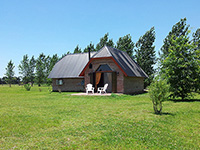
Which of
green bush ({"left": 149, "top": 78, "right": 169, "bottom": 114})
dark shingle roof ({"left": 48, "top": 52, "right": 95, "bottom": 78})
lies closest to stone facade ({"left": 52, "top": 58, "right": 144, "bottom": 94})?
dark shingle roof ({"left": 48, "top": 52, "right": 95, "bottom": 78})

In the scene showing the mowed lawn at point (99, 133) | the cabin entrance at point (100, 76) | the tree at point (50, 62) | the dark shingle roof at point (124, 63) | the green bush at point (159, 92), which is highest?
the tree at point (50, 62)

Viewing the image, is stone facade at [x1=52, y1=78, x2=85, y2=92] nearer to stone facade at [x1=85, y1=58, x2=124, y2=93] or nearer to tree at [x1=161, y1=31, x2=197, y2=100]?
stone facade at [x1=85, y1=58, x2=124, y2=93]

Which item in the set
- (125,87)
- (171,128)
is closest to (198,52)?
(125,87)

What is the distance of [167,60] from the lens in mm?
17109

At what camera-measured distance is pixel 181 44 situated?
662 inches

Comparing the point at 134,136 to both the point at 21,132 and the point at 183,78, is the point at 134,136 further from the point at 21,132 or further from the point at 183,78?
the point at 183,78

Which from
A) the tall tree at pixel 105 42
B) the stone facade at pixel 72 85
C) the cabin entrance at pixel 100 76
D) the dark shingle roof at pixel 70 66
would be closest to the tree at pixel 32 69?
the tall tree at pixel 105 42

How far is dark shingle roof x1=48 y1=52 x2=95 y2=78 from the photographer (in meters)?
A: 29.9

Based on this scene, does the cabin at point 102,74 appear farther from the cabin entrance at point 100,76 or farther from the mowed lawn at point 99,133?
the mowed lawn at point 99,133

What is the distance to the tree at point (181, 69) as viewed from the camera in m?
16.3

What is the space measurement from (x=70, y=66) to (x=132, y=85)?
11.7m

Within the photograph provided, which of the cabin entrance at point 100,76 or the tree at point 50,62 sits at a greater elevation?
the tree at point 50,62

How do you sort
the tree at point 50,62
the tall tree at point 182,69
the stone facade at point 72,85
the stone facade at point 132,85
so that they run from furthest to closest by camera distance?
the tree at point 50,62 → the stone facade at point 72,85 → the stone facade at point 132,85 → the tall tree at point 182,69

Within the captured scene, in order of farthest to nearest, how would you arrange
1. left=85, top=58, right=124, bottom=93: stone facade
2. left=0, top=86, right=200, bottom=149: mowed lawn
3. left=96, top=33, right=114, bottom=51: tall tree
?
left=96, top=33, right=114, bottom=51: tall tree, left=85, top=58, right=124, bottom=93: stone facade, left=0, top=86, right=200, bottom=149: mowed lawn
